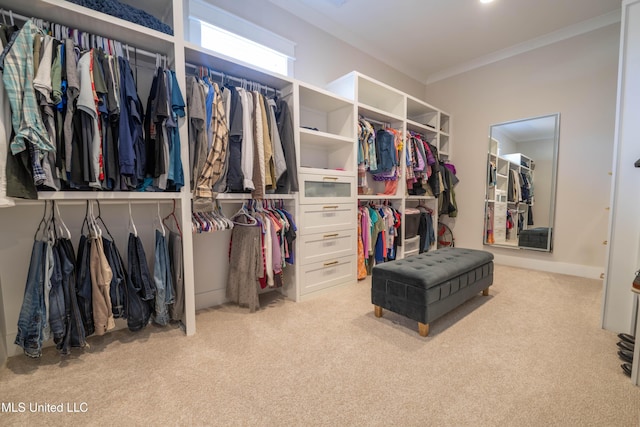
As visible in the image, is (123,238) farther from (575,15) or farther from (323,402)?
(575,15)

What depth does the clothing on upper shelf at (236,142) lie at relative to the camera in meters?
1.78

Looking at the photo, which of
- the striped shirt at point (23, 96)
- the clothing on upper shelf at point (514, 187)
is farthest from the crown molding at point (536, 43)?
the striped shirt at point (23, 96)

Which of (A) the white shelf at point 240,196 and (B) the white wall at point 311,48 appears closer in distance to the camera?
(A) the white shelf at point 240,196

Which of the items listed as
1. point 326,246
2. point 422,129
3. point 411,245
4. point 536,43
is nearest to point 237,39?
point 326,246

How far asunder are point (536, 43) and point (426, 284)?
11.9 feet

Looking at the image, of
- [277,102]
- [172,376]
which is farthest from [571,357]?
[277,102]

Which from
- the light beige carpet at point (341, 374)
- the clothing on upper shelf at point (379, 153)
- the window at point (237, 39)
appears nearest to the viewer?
the light beige carpet at point (341, 374)

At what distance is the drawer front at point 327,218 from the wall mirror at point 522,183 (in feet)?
7.57

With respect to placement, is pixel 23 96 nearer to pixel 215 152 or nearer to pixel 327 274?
pixel 215 152

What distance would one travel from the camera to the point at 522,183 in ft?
11.3

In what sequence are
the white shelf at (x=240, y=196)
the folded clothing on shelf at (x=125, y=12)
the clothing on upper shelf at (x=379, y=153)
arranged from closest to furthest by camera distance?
the folded clothing on shelf at (x=125, y=12), the white shelf at (x=240, y=196), the clothing on upper shelf at (x=379, y=153)

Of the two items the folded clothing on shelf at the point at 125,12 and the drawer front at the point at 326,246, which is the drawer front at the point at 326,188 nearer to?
the drawer front at the point at 326,246

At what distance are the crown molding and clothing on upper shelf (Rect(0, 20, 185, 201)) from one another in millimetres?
4004

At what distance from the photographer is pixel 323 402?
3.86ft
